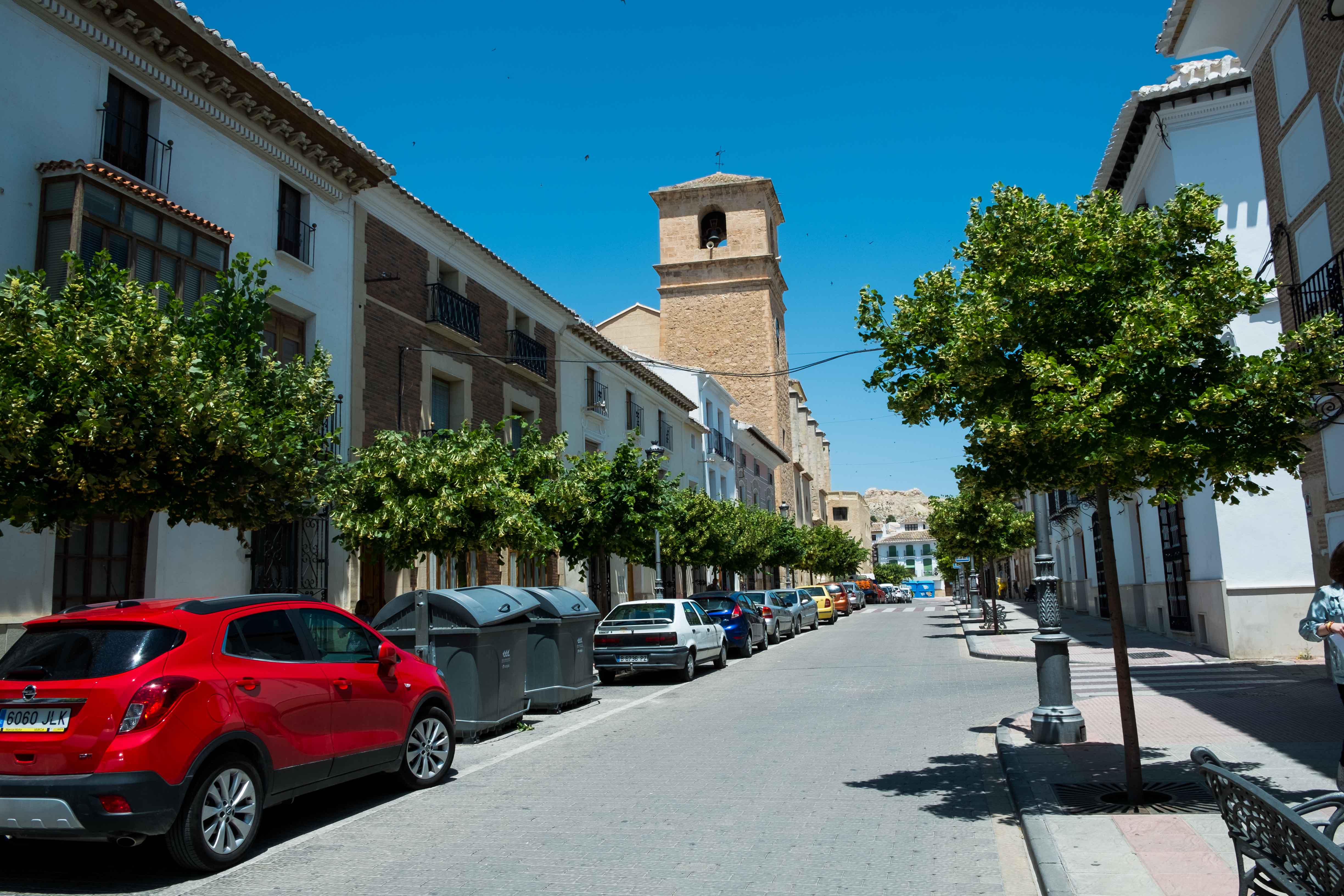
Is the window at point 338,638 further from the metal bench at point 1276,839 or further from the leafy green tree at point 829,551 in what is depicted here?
the leafy green tree at point 829,551

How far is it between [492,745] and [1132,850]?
7.03m

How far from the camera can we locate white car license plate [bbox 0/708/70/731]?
18.2 ft

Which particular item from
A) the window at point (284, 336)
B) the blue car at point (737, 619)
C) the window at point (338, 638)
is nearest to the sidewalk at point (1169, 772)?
the window at point (338, 638)

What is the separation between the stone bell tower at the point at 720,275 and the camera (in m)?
55.9

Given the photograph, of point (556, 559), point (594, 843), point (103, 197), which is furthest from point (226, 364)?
point (556, 559)

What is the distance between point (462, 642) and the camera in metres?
10.7

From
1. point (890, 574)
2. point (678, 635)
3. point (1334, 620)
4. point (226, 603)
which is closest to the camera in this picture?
point (1334, 620)

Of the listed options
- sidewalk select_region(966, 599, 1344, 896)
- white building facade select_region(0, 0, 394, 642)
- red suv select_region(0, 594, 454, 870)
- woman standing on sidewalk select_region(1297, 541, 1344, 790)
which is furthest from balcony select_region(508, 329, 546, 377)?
woman standing on sidewalk select_region(1297, 541, 1344, 790)

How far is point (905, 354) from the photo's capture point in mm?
7664

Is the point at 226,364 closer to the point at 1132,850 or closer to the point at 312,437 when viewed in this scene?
the point at 312,437

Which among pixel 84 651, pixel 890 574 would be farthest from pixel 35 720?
pixel 890 574

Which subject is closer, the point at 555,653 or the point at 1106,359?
the point at 1106,359

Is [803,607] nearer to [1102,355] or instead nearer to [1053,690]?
[1053,690]

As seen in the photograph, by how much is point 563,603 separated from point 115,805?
28.3 ft
